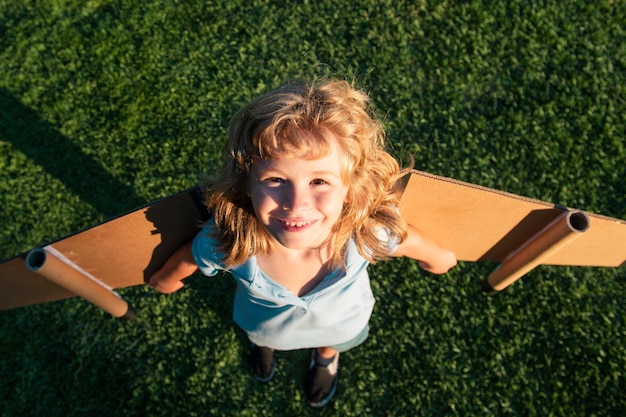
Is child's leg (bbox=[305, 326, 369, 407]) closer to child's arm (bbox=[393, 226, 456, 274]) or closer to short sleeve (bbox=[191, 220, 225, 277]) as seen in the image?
child's arm (bbox=[393, 226, 456, 274])

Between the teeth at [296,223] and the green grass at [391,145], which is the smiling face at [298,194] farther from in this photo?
the green grass at [391,145]

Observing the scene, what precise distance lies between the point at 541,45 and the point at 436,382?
10.3 feet

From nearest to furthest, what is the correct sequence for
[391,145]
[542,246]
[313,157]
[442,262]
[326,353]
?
[313,157] → [542,246] → [442,262] → [326,353] → [391,145]

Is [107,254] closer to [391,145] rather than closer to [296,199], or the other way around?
[296,199]

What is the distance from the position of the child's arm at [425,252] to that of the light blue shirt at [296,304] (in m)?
0.28

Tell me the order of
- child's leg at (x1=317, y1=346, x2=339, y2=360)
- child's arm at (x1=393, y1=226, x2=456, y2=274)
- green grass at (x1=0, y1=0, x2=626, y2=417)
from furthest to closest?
1. green grass at (x1=0, y1=0, x2=626, y2=417)
2. child's leg at (x1=317, y1=346, x2=339, y2=360)
3. child's arm at (x1=393, y1=226, x2=456, y2=274)

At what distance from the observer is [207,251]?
2445 millimetres

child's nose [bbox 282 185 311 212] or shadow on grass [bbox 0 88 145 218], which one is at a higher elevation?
child's nose [bbox 282 185 311 212]

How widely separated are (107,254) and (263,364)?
1448 millimetres

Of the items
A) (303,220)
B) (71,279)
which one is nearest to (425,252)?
(303,220)

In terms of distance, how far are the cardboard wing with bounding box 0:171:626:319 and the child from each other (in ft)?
0.39

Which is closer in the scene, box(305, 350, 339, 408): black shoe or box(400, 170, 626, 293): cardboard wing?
box(400, 170, 626, 293): cardboard wing

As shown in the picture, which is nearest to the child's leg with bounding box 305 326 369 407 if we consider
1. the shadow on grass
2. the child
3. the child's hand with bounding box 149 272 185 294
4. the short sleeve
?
the child

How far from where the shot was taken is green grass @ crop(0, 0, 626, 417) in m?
3.50
